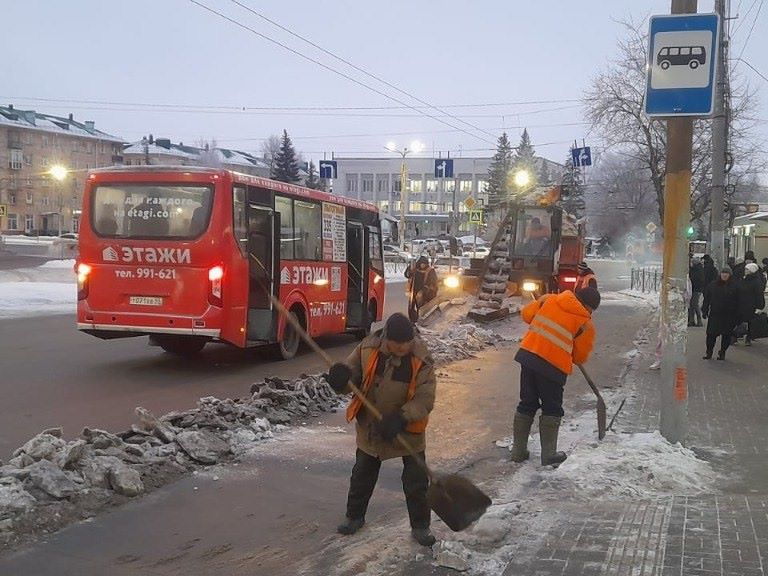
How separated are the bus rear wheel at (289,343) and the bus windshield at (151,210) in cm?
257

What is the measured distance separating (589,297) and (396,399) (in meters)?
2.90

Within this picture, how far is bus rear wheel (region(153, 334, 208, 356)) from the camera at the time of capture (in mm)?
12828

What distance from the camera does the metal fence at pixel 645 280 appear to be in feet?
120

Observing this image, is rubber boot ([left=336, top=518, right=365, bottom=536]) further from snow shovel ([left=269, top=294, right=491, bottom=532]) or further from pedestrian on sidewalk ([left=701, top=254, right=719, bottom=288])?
pedestrian on sidewalk ([left=701, top=254, right=719, bottom=288])

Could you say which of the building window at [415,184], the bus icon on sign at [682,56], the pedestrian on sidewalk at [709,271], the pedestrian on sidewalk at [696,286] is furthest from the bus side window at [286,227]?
the building window at [415,184]

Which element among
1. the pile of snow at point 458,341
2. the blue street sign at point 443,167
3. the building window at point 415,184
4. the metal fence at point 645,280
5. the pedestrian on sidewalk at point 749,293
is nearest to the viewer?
the pile of snow at point 458,341

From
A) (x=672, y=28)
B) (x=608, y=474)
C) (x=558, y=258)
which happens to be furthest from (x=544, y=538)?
(x=558, y=258)

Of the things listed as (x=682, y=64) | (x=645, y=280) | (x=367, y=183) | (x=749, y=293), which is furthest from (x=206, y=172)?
(x=367, y=183)

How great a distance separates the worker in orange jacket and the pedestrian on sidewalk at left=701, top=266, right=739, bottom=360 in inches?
301

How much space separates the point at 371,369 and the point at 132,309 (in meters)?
7.20

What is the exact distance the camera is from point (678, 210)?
712 cm

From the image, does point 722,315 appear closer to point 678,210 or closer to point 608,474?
point 678,210

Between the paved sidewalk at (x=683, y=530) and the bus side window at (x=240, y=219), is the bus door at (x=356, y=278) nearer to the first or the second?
the bus side window at (x=240, y=219)

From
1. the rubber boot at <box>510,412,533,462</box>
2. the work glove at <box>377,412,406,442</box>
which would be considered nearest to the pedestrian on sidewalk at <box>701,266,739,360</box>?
the rubber boot at <box>510,412,533,462</box>
